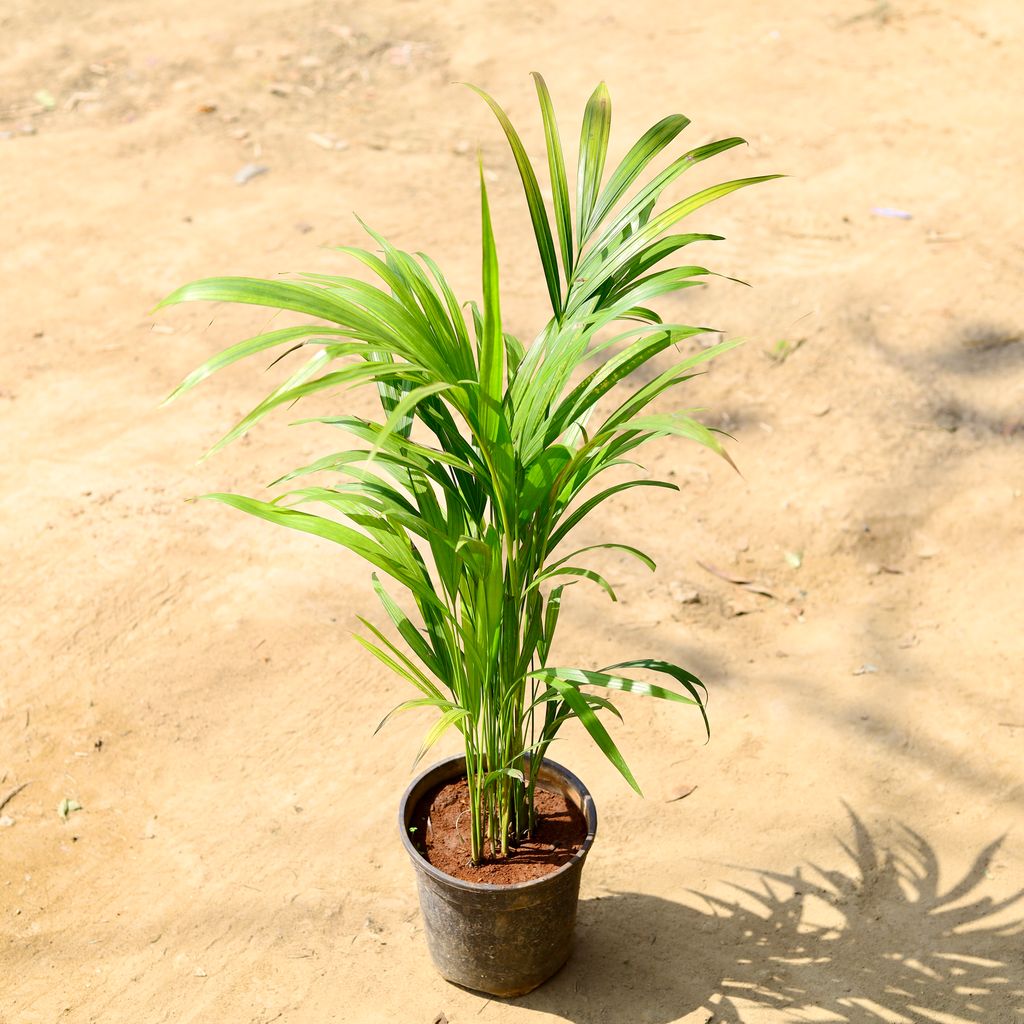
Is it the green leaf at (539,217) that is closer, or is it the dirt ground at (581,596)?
the green leaf at (539,217)

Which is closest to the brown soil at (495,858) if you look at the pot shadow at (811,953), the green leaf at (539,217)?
the pot shadow at (811,953)

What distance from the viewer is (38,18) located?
20.5ft

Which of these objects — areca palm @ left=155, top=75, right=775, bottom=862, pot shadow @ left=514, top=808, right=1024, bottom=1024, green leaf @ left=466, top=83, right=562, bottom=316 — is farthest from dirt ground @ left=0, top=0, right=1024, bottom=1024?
green leaf @ left=466, top=83, right=562, bottom=316

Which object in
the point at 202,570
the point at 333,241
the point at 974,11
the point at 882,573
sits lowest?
the point at 882,573

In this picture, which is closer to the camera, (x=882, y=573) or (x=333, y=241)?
(x=882, y=573)

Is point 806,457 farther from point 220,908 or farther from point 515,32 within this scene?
→ point 515,32

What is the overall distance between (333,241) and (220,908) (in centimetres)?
292

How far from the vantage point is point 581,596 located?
10.3ft

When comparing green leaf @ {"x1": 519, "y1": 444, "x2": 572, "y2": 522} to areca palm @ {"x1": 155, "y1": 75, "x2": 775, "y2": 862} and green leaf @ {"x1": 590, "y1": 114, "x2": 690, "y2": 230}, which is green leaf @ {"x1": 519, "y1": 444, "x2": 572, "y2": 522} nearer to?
areca palm @ {"x1": 155, "y1": 75, "x2": 775, "y2": 862}

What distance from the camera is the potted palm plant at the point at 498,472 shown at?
5.30 feet

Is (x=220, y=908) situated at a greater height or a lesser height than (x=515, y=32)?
lesser

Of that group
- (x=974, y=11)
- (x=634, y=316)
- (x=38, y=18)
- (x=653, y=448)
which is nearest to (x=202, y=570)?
(x=653, y=448)

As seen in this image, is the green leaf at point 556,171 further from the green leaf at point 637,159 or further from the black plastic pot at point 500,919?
the black plastic pot at point 500,919

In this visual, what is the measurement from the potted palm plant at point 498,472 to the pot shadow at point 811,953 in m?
0.14
